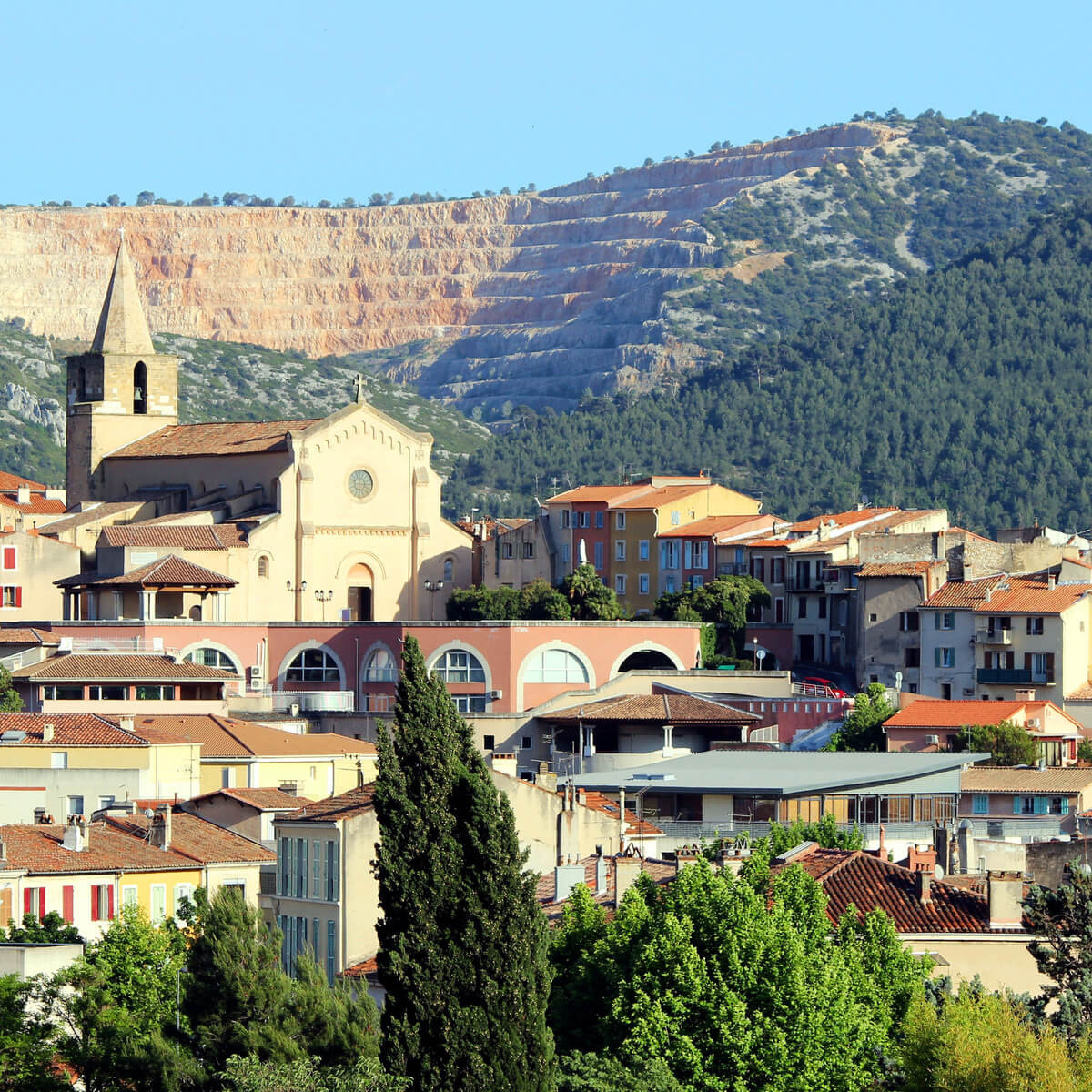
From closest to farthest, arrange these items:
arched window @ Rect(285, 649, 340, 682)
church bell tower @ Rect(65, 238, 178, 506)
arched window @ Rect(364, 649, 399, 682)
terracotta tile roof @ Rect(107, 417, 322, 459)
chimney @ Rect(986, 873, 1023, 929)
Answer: chimney @ Rect(986, 873, 1023, 929) < arched window @ Rect(364, 649, 399, 682) < arched window @ Rect(285, 649, 340, 682) < terracotta tile roof @ Rect(107, 417, 322, 459) < church bell tower @ Rect(65, 238, 178, 506)

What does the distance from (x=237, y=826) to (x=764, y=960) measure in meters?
22.6

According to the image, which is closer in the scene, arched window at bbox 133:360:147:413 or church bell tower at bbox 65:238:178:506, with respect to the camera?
church bell tower at bbox 65:238:178:506

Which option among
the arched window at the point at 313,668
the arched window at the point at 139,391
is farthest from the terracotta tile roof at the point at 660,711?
the arched window at the point at 139,391

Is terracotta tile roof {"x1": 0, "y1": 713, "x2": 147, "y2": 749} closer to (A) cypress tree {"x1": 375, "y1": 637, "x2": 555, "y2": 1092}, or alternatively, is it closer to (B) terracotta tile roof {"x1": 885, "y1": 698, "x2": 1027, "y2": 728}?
(B) terracotta tile roof {"x1": 885, "y1": 698, "x2": 1027, "y2": 728}

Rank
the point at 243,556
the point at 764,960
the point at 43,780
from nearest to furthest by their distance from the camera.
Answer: the point at 764,960
the point at 43,780
the point at 243,556

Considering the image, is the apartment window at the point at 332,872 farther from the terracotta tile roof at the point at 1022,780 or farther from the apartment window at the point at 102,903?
the terracotta tile roof at the point at 1022,780

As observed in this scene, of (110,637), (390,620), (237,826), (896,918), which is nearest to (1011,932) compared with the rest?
(896,918)

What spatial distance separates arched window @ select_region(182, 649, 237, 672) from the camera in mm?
93375

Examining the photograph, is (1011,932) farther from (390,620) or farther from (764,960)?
(390,620)

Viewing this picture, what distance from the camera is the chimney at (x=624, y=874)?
41094 millimetres

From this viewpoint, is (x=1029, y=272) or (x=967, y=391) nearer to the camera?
(x=967, y=391)

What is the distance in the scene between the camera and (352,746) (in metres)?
70.6

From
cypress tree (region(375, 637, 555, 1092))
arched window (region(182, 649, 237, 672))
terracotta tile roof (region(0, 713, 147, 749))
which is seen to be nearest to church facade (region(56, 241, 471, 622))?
arched window (region(182, 649, 237, 672))

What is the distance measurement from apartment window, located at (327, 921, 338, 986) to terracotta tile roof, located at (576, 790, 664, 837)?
8700 millimetres
